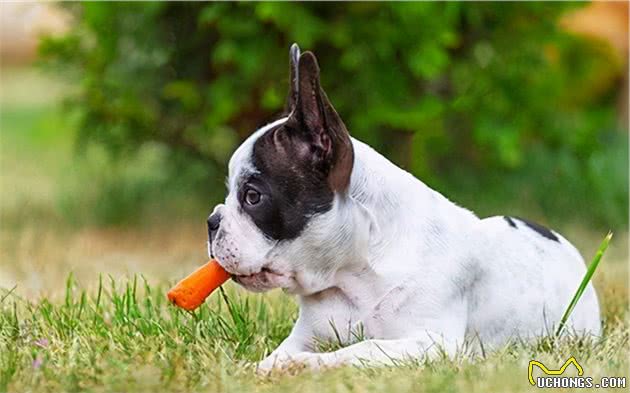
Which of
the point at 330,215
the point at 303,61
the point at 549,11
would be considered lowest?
the point at 330,215

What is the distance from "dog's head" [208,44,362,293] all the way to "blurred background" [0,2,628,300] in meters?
2.58

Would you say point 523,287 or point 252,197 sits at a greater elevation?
point 252,197

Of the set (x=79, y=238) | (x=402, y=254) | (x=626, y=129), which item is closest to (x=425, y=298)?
(x=402, y=254)

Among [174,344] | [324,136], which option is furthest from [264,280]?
[324,136]

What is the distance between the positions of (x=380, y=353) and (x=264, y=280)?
1.42 ft

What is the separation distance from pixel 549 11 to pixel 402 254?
4137mm

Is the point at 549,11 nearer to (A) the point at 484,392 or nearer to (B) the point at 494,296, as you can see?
(B) the point at 494,296

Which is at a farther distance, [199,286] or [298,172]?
[199,286]

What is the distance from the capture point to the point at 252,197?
11.2 feet

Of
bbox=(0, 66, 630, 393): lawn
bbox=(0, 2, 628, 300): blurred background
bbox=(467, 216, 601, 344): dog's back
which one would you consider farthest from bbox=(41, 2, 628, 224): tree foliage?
bbox=(467, 216, 601, 344): dog's back

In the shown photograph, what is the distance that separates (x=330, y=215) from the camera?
3.39 metres

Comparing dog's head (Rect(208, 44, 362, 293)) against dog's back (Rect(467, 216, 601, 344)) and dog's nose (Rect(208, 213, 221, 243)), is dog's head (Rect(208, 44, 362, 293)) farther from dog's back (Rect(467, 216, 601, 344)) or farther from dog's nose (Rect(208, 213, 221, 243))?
dog's back (Rect(467, 216, 601, 344))

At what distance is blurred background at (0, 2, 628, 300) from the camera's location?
669 centimetres

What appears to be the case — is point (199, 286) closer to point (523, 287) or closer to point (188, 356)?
point (188, 356)
